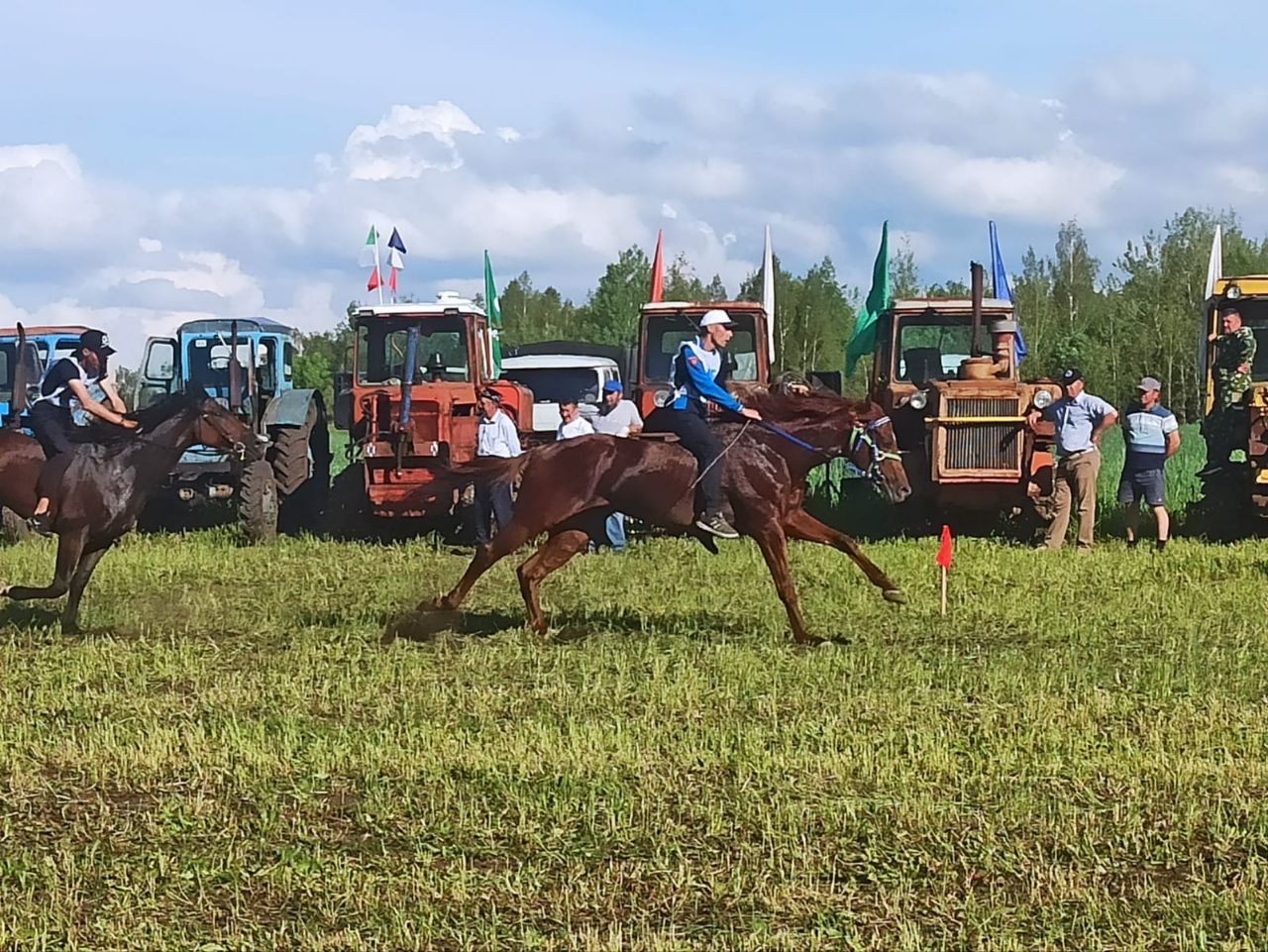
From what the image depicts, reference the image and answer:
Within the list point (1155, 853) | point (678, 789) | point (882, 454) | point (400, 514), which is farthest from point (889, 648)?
point (400, 514)

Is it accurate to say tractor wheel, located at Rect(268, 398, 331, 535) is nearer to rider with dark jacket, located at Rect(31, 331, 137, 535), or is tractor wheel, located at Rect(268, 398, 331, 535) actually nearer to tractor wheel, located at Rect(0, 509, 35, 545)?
tractor wheel, located at Rect(0, 509, 35, 545)

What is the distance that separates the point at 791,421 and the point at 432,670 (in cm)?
333

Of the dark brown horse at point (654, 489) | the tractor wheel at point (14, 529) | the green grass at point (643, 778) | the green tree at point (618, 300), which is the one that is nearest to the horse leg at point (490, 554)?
the dark brown horse at point (654, 489)

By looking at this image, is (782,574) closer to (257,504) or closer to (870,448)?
(870,448)

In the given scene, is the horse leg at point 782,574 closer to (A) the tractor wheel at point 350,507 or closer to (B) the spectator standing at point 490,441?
(B) the spectator standing at point 490,441

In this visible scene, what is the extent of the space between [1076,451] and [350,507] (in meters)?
8.35

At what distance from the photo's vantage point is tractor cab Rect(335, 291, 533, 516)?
1741 cm

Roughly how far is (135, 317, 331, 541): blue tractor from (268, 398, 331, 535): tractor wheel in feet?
0.04

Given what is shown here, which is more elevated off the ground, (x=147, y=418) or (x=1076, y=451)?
(x=147, y=418)

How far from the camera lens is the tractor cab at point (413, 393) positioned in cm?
1741

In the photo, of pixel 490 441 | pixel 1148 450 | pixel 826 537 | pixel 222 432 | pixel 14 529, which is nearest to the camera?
pixel 826 537

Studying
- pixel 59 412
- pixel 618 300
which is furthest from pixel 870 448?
Answer: pixel 618 300

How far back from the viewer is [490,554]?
36.8 ft

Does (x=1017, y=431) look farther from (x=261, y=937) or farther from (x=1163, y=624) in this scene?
(x=261, y=937)
